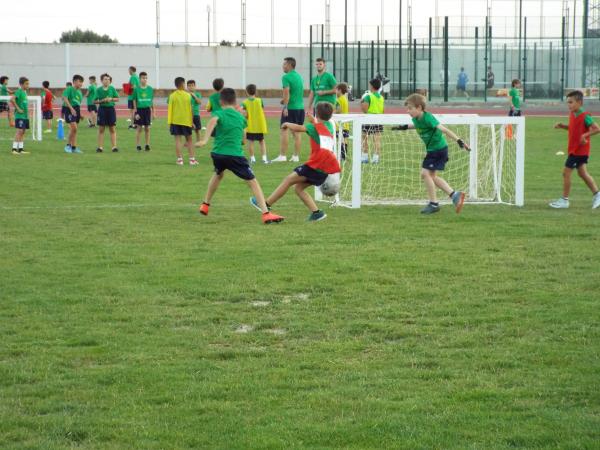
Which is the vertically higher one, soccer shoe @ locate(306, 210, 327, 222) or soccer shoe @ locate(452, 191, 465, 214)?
soccer shoe @ locate(452, 191, 465, 214)

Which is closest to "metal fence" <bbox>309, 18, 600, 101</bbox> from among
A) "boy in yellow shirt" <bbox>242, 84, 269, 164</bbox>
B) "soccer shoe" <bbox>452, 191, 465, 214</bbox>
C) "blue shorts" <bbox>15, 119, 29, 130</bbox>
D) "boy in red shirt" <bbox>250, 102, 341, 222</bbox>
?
"blue shorts" <bbox>15, 119, 29, 130</bbox>

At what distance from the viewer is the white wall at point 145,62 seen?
195 feet

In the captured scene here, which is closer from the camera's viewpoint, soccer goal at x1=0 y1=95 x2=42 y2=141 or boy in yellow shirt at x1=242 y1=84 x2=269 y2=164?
boy in yellow shirt at x1=242 y1=84 x2=269 y2=164

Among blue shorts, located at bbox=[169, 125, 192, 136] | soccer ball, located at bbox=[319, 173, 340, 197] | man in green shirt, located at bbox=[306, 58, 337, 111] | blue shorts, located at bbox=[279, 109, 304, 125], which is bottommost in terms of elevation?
soccer ball, located at bbox=[319, 173, 340, 197]

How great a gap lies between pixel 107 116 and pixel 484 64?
30.0m

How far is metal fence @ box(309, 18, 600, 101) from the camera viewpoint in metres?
49.0

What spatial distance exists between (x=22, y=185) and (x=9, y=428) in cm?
1217

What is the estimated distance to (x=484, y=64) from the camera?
50.7 metres

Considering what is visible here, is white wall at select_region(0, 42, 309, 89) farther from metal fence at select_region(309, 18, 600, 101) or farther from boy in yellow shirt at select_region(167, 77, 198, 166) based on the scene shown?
boy in yellow shirt at select_region(167, 77, 198, 166)

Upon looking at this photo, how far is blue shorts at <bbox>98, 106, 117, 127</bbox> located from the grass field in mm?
11038

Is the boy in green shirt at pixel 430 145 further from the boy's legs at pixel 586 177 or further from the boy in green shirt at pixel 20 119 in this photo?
the boy in green shirt at pixel 20 119

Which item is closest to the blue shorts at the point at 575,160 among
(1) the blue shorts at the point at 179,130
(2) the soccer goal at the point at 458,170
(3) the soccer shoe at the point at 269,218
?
(2) the soccer goal at the point at 458,170

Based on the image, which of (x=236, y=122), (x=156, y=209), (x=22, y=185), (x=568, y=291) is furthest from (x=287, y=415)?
(x=22, y=185)

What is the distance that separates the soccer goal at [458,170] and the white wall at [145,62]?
4361cm
